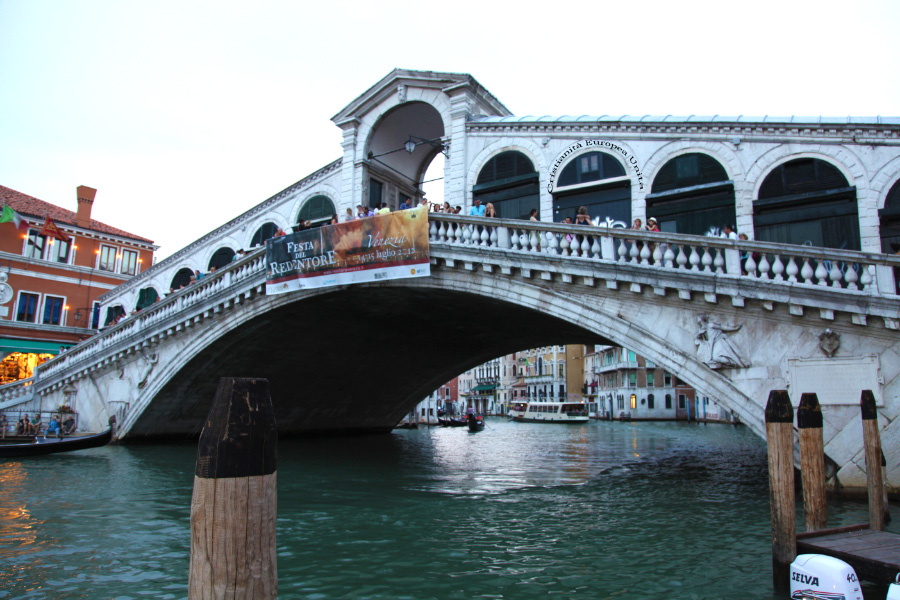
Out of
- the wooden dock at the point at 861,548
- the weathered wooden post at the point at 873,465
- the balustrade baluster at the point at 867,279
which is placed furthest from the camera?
the balustrade baluster at the point at 867,279

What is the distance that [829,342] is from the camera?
9.04m

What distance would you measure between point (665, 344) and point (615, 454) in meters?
10.1

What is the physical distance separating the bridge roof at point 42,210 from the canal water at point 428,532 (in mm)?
15784

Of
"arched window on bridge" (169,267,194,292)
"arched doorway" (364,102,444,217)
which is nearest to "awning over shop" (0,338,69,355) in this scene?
"arched window on bridge" (169,267,194,292)

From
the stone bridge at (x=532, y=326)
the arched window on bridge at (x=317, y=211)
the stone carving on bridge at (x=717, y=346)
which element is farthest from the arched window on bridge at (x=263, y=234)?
the stone carving on bridge at (x=717, y=346)

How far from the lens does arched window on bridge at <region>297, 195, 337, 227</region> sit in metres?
17.9

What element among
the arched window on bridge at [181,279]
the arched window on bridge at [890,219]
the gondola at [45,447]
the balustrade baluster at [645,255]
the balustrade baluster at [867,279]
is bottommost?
the gondola at [45,447]

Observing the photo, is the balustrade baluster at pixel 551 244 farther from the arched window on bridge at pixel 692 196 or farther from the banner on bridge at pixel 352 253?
the arched window on bridge at pixel 692 196

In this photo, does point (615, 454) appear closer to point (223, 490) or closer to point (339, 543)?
point (339, 543)

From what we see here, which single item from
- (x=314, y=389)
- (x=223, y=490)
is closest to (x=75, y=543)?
(x=223, y=490)

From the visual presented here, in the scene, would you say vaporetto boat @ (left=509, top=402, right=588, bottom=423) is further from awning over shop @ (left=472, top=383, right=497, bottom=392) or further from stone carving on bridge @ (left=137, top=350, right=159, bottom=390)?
stone carving on bridge @ (left=137, top=350, right=159, bottom=390)

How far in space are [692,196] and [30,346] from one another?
2615 cm

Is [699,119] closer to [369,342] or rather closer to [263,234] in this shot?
[369,342]

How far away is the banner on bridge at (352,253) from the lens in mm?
12727
